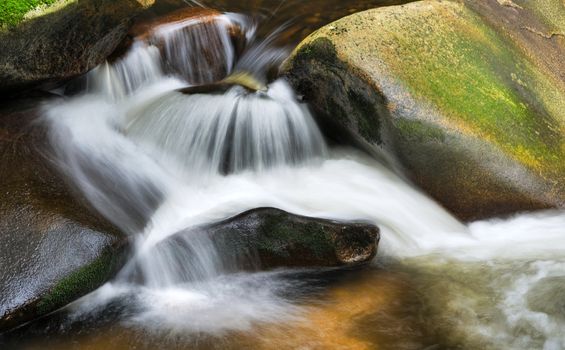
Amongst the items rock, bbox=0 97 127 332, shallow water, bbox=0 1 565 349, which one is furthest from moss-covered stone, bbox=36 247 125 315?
shallow water, bbox=0 1 565 349

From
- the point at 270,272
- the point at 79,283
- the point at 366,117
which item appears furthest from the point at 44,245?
the point at 366,117

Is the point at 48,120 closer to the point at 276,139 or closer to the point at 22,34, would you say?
the point at 22,34

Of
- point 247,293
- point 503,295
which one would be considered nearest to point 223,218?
point 247,293

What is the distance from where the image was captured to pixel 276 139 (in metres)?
6.29

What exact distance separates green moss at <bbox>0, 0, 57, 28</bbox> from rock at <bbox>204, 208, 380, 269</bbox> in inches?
112

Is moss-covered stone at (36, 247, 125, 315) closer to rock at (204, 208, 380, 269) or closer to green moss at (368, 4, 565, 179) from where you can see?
rock at (204, 208, 380, 269)

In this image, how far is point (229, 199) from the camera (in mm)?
5910

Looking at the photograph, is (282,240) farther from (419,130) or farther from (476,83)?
(476,83)

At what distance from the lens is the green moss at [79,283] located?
439cm

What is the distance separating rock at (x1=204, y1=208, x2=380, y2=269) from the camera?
16.4 ft

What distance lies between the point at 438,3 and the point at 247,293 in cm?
384

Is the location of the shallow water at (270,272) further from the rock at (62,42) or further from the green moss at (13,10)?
the green moss at (13,10)

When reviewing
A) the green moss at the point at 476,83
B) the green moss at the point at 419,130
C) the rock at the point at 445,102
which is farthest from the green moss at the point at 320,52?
the green moss at the point at 419,130

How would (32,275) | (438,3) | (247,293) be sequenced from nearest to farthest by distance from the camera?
(32,275) → (247,293) → (438,3)
